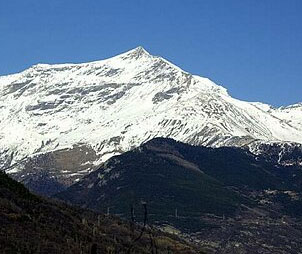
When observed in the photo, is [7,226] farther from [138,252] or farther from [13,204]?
[138,252]

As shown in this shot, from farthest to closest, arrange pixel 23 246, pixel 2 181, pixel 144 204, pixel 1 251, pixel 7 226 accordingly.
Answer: pixel 2 181, pixel 7 226, pixel 23 246, pixel 1 251, pixel 144 204

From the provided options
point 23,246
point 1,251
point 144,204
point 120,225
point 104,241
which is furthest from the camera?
point 120,225

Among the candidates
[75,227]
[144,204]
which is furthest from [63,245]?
[144,204]

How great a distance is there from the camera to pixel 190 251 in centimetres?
19250

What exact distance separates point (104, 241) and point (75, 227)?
8.40 m

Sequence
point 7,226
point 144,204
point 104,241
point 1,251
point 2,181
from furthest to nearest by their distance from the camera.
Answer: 1. point 104,241
2. point 2,181
3. point 7,226
4. point 1,251
5. point 144,204

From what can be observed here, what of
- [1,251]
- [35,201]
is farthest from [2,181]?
[1,251]

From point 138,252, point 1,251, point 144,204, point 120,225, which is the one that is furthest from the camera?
point 120,225

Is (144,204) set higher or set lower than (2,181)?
lower

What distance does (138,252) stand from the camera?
116812 millimetres

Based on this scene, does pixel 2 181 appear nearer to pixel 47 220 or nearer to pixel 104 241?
pixel 47 220

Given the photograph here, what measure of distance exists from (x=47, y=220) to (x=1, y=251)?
2889cm

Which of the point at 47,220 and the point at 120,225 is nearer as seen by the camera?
the point at 47,220

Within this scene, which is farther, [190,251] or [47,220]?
[190,251]
